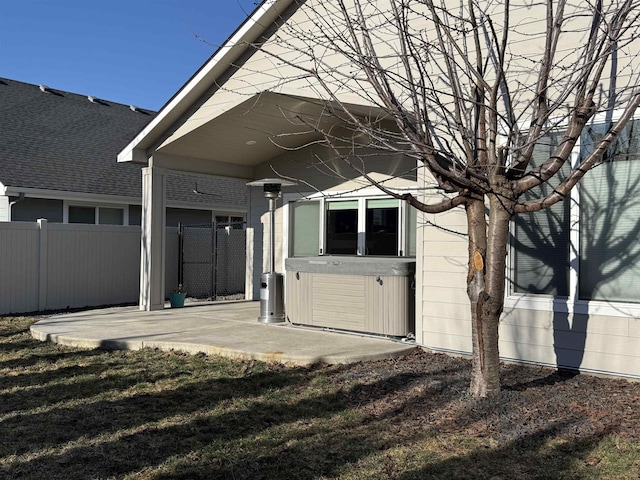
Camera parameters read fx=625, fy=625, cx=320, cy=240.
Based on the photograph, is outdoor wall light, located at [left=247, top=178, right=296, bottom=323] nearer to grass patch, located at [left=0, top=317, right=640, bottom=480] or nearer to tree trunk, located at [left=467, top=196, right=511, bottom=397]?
grass patch, located at [left=0, top=317, right=640, bottom=480]

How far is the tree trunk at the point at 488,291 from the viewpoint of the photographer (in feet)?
17.3

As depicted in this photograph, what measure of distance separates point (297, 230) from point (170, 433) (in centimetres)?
757

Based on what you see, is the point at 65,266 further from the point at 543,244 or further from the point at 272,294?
the point at 543,244

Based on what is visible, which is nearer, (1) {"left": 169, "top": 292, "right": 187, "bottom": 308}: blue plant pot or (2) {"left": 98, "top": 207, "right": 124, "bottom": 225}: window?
(1) {"left": 169, "top": 292, "right": 187, "bottom": 308}: blue plant pot

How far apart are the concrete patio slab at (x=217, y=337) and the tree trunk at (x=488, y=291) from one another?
1853 mm

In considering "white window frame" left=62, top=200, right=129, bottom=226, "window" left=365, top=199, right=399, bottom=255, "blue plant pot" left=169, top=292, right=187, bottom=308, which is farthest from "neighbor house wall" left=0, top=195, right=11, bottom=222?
"window" left=365, top=199, right=399, bottom=255

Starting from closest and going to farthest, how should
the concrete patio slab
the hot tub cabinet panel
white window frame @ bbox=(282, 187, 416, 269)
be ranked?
the concrete patio slab, the hot tub cabinet panel, white window frame @ bbox=(282, 187, 416, 269)

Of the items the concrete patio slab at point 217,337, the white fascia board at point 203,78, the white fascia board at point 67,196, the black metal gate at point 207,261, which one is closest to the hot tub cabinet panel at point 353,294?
the concrete patio slab at point 217,337

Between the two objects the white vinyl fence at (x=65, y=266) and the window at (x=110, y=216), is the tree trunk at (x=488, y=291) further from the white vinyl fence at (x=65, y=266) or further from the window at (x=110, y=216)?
the window at (x=110, y=216)

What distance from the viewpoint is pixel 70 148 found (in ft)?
54.0

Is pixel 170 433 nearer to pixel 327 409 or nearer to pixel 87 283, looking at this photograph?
pixel 327 409

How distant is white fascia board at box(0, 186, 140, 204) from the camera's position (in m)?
13.8

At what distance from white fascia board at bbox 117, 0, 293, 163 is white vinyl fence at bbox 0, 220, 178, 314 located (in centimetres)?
227

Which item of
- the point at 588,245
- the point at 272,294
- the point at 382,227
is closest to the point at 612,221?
the point at 588,245
